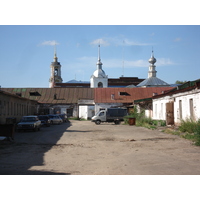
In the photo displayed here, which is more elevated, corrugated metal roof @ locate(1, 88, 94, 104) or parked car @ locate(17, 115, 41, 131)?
corrugated metal roof @ locate(1, 88, 94, 104)

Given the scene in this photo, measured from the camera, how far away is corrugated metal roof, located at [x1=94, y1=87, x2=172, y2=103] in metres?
54.8

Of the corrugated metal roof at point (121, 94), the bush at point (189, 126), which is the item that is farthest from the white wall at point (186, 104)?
Result: the corrugated metal roof at point (121, 94)

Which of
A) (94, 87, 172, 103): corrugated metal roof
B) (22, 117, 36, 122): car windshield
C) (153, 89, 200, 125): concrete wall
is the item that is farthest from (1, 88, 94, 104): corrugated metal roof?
(22, 117, 36, 122): car windshield

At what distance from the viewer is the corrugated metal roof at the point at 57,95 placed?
5638cm

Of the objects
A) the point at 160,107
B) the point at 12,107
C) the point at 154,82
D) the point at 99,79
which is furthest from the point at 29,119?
the point at 99,79

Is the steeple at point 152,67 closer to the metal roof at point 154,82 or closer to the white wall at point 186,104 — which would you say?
the metal roof at point 154,82

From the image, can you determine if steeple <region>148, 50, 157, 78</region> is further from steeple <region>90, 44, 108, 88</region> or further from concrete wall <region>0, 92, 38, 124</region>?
concrete wall <region>0, 92, 38, 124</region>

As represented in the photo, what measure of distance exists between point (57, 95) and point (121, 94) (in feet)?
43.1

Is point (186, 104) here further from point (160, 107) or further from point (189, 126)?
point (160, 107)

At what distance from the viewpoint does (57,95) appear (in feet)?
193

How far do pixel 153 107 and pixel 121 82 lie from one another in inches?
2651

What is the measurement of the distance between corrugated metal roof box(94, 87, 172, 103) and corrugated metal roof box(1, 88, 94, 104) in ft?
8.50

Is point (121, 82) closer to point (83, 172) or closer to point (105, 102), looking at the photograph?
point (105, 102)

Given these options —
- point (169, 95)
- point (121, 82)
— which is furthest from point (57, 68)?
point (169, 95)
